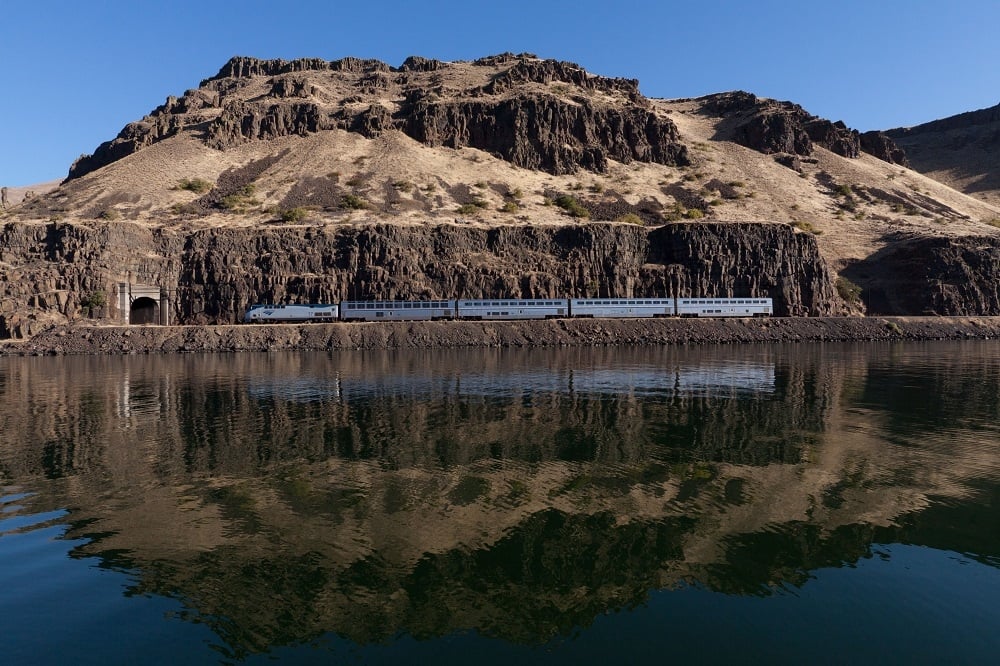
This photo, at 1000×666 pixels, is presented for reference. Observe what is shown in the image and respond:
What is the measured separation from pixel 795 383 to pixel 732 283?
216ft

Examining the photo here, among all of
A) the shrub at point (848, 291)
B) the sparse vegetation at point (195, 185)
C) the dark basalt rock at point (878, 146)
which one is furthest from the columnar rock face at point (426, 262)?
the dark basalt rock at point (878, 146)

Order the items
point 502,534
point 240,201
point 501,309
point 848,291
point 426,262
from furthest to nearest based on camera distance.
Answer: point 240,201
point 848,291
point 426,262
point 501,309
point 502,534

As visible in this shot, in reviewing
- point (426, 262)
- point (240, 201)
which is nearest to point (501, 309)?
point (426, 262)

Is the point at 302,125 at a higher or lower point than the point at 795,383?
higher

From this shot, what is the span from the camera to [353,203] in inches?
4732

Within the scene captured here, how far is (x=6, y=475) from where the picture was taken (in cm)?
2048

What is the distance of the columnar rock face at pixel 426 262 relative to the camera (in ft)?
316

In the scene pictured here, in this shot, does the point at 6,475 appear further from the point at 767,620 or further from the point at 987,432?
the point at 987,432

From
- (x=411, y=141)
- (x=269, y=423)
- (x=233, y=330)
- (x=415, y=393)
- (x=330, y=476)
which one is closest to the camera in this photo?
(x=330, y=476)

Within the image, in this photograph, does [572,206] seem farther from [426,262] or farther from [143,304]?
[143,304]

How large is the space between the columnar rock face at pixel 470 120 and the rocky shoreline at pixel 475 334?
238ft

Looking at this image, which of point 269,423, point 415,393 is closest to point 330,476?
point 269,423

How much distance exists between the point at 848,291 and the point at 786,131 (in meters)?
78.1

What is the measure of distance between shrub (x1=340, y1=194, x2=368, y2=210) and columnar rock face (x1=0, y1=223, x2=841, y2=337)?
1648 cm
